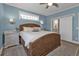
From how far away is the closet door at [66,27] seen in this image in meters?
1.23

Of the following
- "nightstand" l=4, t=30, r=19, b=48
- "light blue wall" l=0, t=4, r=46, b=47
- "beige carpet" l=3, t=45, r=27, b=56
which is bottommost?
"beige carpet" l=3, t=45, r=27, b=56

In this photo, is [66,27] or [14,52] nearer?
[14,52]

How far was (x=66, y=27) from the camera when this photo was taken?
1.25m

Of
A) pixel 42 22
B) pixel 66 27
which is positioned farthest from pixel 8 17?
pixel 66 27

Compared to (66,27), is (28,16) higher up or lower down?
higher up

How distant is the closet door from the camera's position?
123 centimetres

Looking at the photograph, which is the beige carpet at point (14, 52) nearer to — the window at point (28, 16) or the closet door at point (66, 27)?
the window at point (28, 16)

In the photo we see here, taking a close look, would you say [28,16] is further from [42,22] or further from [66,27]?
[66,27]

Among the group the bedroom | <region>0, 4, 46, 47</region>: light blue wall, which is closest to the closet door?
the bedroom

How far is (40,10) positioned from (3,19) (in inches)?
19.2

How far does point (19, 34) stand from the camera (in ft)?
4.16

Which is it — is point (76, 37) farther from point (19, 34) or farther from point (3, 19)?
point (3, 19)

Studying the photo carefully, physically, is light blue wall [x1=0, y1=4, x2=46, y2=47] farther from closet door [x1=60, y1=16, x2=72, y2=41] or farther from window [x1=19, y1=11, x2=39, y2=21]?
closet door [x1=60, y1=16, x2=72, y2=41]

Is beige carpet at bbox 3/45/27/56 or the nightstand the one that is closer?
beige carpet at bbox 3/45/27/56
